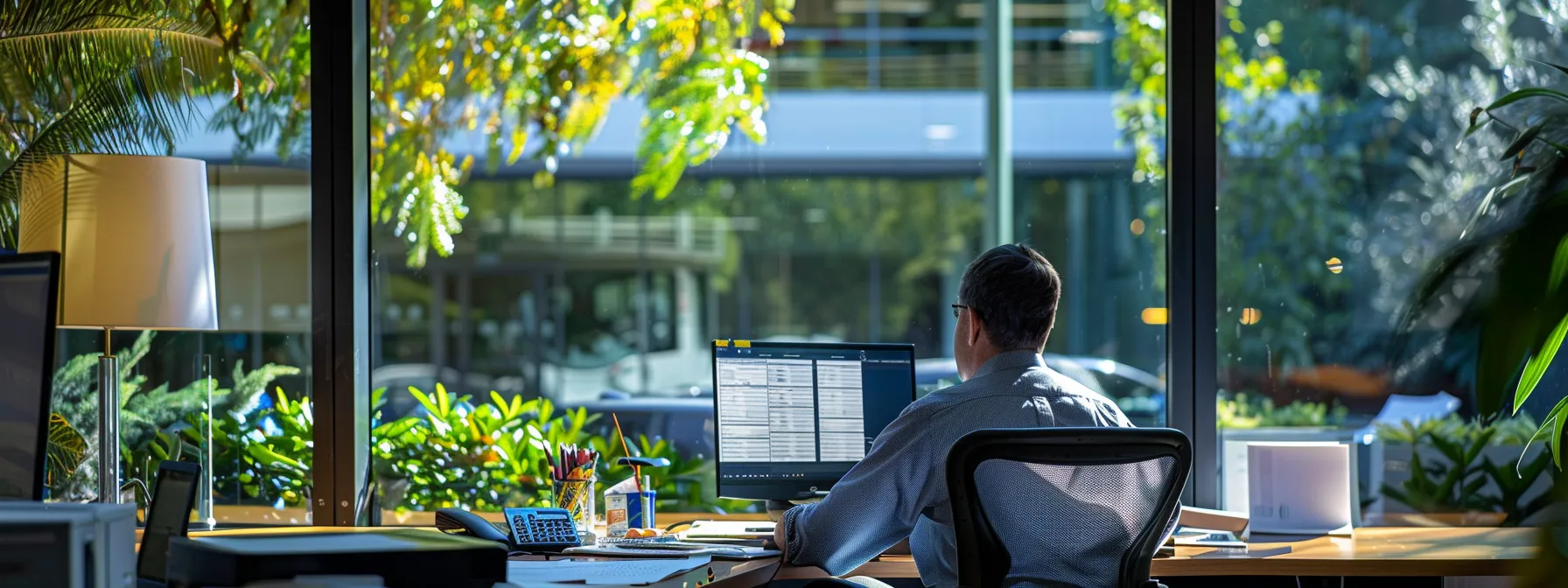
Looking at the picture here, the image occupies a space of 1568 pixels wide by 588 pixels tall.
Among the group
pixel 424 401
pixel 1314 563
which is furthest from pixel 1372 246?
pixel 424 401

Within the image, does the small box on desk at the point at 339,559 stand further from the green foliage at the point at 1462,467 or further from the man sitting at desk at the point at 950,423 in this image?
the green foliage at the point at 1462,467

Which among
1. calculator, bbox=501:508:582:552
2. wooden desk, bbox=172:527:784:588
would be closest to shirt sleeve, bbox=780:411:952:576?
wooden desk, bbox=172:527:784:588

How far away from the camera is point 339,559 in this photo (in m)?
1.41

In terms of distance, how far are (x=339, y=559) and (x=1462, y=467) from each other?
2940 millimetres

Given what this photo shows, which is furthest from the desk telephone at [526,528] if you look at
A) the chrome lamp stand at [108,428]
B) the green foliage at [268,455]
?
the green foliage at [268,455]

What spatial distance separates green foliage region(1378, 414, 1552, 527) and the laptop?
2.92 m

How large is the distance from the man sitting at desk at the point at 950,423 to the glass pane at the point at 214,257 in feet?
5.42

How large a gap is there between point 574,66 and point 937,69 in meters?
5.31

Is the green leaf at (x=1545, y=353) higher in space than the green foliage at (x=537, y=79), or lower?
lower

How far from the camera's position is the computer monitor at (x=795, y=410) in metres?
2.63

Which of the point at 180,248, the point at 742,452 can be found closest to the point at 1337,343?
the point at 742,452

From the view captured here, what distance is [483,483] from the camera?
3230mm

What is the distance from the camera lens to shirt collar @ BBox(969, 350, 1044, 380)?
2143mm

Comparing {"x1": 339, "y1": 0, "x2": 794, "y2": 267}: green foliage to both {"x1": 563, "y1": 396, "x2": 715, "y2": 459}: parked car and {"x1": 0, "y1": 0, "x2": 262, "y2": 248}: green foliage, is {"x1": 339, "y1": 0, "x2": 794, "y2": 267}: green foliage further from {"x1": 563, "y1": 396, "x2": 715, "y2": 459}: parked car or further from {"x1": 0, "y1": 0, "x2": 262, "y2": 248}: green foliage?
{"x1": 563, "y1": 396, "x2": 715, "y2": 459}: parked car
